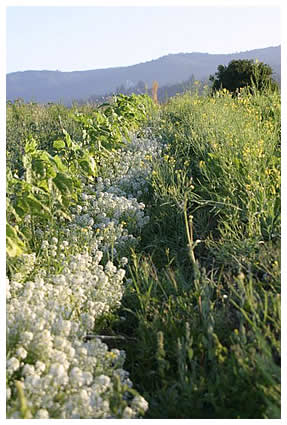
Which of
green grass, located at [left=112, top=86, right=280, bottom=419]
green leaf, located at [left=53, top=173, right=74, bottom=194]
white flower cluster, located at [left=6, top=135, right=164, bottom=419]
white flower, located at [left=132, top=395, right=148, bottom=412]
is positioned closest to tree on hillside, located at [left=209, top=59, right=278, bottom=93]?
green grass, located at [left=112, top=86, right=280, bottom=419]

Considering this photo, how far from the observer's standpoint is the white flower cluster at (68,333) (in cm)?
190

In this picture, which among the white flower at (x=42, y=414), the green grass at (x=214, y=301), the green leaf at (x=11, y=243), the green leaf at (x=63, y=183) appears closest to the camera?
the white flower at (x=42, y=414)

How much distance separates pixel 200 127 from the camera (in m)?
5.53

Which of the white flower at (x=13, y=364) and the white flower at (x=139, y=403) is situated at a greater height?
the white flower at (x=13, y=364)

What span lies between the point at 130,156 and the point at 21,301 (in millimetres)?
3343

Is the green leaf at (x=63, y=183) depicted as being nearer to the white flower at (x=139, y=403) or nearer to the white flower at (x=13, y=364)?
the white flower at (x=13, y=364)

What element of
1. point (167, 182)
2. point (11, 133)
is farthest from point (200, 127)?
point (11, 133)

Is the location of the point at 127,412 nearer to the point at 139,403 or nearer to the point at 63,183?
the point at 139,403

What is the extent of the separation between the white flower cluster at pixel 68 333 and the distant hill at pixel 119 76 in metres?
40.9

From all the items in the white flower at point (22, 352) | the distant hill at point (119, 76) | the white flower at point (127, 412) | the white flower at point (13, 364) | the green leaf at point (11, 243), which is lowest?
the white flower at point (127, 412)

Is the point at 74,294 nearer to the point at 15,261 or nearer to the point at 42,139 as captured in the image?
the point at 15,261

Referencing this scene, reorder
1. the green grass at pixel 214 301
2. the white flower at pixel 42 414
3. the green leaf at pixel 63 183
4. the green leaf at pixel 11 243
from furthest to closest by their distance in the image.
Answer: the green leaf at pixel 63 183, the green leaf at pixel 11 243, the green grass at pixel 214 301, the white flower at pixel 42 414

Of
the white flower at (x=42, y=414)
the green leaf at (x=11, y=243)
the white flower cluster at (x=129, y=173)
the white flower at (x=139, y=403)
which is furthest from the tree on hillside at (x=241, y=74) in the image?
the white flower at (x=42, y=414)

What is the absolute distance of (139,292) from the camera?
2701 mm
